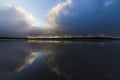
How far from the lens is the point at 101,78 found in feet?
47.4

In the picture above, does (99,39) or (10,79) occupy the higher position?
(10,79)

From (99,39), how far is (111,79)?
147946mm

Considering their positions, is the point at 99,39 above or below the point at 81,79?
below

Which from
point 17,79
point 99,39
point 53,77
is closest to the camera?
point 17,79

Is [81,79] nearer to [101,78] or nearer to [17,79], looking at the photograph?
[101,78]

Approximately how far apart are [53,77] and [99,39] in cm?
14785

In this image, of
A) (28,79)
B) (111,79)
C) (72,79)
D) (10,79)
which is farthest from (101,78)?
(10,79)

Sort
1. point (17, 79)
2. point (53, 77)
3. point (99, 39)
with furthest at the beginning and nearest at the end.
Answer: point (99, 39) < point (53, 77) < point (17, 79)

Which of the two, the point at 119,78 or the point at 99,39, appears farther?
the point at 99,39

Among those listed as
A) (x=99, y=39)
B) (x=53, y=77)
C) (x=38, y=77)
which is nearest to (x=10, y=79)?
(x=38, y=77)

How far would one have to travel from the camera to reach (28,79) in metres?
13.9

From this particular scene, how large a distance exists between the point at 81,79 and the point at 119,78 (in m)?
2.29

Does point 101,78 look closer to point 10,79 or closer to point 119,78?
point 119,78

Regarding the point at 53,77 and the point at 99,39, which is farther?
the point at 99,39
